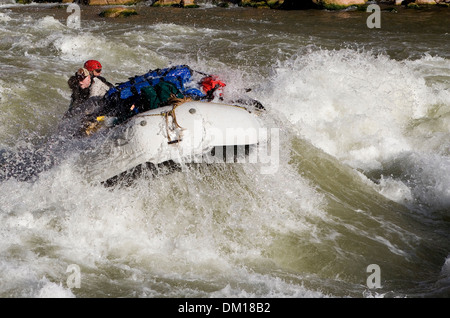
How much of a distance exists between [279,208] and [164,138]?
1496 mm

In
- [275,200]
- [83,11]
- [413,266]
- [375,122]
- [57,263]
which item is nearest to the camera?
[57,263]

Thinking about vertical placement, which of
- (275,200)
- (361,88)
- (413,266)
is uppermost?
(361,88)

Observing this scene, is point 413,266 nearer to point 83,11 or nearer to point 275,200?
point 275,200

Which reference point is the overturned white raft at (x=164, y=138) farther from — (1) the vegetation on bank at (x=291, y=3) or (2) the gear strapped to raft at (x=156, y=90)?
(1) the vegetation on bank at (x=291, y=3)

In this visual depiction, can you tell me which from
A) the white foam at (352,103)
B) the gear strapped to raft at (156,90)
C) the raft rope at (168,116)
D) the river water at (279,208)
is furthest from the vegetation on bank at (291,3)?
the raft rope at (168,116)

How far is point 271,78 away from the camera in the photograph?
9.43 metres

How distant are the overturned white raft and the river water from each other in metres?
0.30

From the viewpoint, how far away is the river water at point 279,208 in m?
4.48

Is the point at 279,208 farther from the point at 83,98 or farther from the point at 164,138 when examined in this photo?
the point at 83,98

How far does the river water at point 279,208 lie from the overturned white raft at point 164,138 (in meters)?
0.30

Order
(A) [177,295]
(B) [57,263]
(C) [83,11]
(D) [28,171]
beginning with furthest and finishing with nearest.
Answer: (C) [83,11]
(D) [28,171]
(B) [57,263]
(A) [177,295]

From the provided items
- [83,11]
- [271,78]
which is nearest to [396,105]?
[271,78]

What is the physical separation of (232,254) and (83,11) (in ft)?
76.3

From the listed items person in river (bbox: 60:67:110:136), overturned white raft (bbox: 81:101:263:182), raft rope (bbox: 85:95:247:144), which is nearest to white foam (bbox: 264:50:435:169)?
raft rope (bbox: 85:95:247:144)
